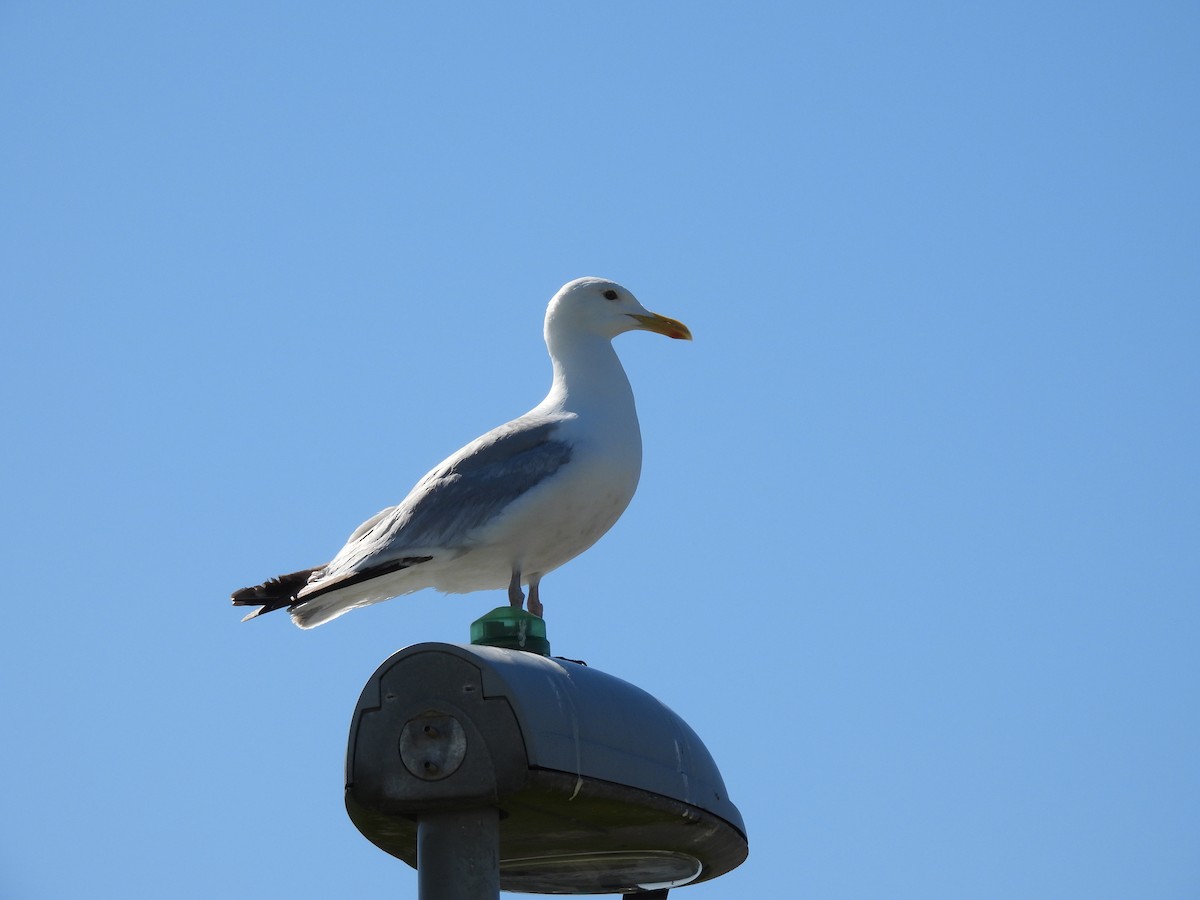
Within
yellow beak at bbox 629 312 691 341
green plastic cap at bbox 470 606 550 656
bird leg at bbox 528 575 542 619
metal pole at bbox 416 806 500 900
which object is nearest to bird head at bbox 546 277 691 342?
yellow beak at bbox 629 312 691 341

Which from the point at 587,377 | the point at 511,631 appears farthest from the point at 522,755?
the point at 587,377

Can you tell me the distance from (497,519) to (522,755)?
3.32 meters

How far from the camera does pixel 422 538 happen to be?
877 cm

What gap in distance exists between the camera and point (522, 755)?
5387 millimetres

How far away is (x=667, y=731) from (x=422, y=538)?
2955mm

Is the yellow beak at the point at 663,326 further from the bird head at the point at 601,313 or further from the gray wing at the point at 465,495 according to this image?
the gray wing at the point at 465,495

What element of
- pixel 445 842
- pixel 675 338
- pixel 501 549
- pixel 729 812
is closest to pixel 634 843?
pixel 729 812

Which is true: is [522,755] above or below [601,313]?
below

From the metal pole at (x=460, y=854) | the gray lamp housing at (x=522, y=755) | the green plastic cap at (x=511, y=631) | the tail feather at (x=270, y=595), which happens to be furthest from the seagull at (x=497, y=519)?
the metal pole at (x=460, y=854)

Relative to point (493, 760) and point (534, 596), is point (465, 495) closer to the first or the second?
point (534, 596)

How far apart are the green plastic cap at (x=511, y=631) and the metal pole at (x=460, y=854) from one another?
923 millimetres

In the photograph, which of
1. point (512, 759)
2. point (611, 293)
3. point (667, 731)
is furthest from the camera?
point (611, 293)

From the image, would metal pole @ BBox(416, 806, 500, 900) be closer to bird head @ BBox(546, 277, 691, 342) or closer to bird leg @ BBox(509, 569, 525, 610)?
bird leg @ BBox(509, 569, 525, 610)

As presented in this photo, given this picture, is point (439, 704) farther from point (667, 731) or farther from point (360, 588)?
point (360, 588)
